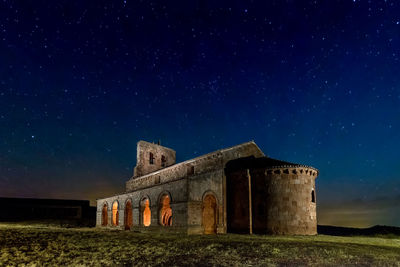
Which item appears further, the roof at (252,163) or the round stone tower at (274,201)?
the roof at (252,163)

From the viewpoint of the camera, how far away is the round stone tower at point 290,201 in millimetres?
18766

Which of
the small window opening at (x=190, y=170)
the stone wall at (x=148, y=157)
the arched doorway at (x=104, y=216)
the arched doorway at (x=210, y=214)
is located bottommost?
the arched doorway at (x=104, y=216)

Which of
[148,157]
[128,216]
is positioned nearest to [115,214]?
[128,216]

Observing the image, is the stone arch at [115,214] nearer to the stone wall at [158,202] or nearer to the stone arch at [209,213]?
the stone wall at [158,202]

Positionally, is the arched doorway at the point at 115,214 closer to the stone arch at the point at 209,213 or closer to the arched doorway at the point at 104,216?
the arched doorway at the point at 104,216

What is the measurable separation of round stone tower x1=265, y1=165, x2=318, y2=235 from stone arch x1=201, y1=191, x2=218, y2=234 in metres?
4.15

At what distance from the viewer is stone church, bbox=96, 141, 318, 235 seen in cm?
1906

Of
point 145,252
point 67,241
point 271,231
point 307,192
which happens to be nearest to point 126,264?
point 145,252

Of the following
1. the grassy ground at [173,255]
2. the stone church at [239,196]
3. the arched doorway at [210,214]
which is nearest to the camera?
the grassy ground at [173,255]

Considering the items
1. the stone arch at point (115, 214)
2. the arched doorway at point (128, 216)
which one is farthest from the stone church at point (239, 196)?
the stone arch at point (115, 214)

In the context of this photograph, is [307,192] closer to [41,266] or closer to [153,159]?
[41,266]

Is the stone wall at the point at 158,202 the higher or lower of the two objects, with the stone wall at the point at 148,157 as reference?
lower

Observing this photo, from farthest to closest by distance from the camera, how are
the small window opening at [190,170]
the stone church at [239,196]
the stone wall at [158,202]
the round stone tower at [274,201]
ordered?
the small window opening at [190,170] → the stone wall at [158,202] → the stone church at [239,196] → the round stone tower at [274,201]

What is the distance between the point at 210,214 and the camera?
22.2 meters
